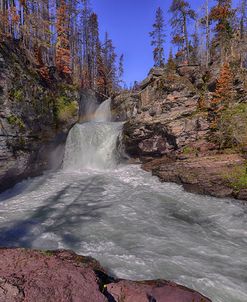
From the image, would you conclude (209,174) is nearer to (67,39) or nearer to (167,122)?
(167,122)

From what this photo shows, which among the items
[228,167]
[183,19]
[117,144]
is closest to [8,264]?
[228,167]

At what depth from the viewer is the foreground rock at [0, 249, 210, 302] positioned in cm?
322

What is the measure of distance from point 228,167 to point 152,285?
9268 mm

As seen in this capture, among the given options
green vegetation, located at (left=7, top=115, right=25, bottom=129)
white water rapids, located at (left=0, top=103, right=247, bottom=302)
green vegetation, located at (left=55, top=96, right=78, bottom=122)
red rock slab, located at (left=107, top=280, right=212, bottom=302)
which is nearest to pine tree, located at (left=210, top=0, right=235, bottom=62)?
green vegetation, located at (left=55, top=96, right=78, bottom=122)

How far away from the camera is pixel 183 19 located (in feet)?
101

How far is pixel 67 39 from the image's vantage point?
35.6 meters

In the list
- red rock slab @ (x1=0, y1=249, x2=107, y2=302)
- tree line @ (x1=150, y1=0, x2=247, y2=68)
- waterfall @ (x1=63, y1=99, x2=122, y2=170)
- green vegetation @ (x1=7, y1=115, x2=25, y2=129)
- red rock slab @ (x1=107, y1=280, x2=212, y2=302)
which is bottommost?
red rock slab @ (x1=107, y1=280, x2=212, y2=302)

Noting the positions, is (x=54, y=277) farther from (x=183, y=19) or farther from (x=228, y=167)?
(x=183, y=19)

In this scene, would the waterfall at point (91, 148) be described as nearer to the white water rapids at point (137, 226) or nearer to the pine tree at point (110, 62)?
the white water rapids at point (137, 226)

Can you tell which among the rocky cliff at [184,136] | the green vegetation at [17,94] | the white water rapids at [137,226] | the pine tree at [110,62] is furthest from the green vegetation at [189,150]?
the pine tree at [110,62]

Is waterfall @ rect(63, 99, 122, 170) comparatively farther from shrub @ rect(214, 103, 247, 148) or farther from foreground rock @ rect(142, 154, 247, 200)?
shrub @ rect(214, 103, 247, 148)

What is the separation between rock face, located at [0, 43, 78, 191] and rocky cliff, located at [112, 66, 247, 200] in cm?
442

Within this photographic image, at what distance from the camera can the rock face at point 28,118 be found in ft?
39.1

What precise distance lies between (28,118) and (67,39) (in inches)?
1034
